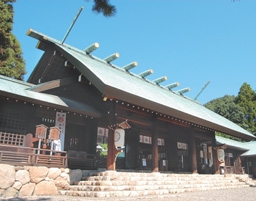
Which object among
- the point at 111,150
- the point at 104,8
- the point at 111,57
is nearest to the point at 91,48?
the point at 111,57

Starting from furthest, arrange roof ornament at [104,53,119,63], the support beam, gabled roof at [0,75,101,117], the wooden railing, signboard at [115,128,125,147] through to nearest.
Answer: roof ornament at [104,53,119,63], the support beam, signboard at [115,128,125,147], gabled roof at [0,75,101,117], the wooden railing

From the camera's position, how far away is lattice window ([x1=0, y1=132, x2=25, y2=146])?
33.3 feet

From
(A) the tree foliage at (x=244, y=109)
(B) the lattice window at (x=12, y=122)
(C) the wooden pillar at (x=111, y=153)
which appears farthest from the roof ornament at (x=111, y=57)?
(A) the tree foliage at (x=244, y=109)

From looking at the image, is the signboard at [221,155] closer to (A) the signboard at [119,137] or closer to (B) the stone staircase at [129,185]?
(B) the stone staircase at [129,185]

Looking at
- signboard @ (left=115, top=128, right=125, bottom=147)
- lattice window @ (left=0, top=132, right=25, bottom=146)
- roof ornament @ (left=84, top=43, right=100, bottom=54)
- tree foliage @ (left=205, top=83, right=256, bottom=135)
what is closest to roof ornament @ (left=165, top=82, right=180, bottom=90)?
roof ornament @ (left=84, top=43, right=100, bottom=54)

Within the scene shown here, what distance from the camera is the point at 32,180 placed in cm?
920

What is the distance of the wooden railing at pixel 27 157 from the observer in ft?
30.7

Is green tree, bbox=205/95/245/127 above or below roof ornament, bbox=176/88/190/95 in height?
above

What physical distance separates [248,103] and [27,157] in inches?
1477

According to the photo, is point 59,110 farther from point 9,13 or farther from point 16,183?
point 9,13

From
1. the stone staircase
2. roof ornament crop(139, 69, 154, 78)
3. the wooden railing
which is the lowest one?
the stone staircase

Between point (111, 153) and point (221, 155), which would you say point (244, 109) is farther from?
point (111, 153)

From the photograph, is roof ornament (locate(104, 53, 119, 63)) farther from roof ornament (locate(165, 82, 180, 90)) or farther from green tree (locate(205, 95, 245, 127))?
green tree (locate(205, 95, 245, 127))

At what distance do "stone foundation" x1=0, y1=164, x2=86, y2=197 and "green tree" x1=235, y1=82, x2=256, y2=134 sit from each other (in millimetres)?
34180
